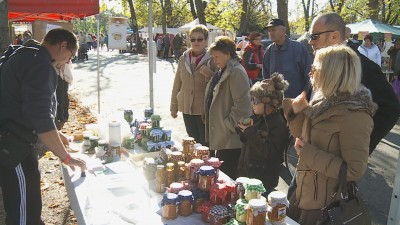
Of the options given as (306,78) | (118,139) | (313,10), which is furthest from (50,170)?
(313,10)

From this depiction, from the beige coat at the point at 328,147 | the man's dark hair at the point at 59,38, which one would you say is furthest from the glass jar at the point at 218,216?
the man's dark hair at the point at 59,38

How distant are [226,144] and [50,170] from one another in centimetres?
271

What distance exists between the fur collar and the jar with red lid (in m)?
0.59

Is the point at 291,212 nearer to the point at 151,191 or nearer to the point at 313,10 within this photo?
the point at 151,191

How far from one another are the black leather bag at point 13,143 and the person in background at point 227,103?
1512 millimetres

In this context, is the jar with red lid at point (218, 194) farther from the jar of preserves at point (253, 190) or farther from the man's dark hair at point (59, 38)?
the man's dark hair at point (59, 38)

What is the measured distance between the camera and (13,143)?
7.49ft

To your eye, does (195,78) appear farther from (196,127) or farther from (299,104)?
(299,104)

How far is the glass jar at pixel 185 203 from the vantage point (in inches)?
75.0

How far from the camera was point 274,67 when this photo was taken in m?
4.45

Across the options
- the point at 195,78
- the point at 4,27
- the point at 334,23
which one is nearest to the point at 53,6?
the point at 4,27

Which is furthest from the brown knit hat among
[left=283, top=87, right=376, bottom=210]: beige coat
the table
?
the table

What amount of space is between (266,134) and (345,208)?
0.94m

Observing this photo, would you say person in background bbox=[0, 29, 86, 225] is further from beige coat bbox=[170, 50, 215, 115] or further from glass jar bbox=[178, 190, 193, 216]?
beige coat bbox=[170, 50, 215, 115]
